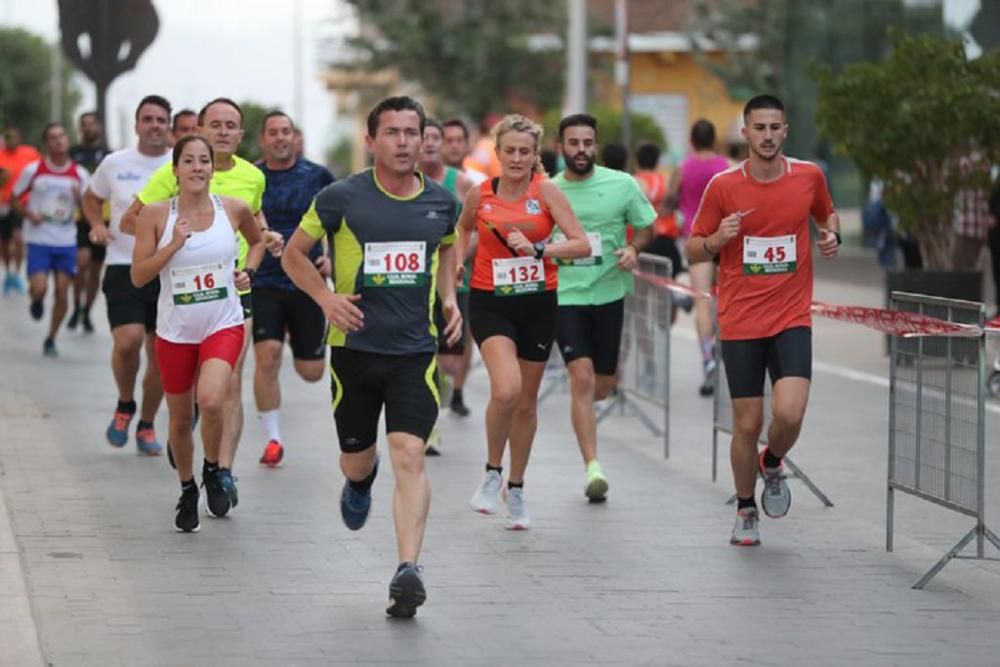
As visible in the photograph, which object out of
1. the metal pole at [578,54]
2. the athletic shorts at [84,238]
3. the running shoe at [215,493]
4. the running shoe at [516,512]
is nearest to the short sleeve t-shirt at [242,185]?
the running shoe at [215,493]

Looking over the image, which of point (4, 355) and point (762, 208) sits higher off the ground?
point (762, 208)

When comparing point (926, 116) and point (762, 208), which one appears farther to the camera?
point (926, 116)

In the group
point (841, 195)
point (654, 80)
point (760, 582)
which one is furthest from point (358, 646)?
point (654, 80)

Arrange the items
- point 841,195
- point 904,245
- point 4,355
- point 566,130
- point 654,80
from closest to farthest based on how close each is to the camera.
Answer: point 566,130 → point 4,355 → point 904,245 → point 841,195 → point 654,80

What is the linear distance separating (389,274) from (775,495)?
2584 millimetres

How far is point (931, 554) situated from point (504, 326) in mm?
2107

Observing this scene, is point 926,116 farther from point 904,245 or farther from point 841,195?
point 841,195

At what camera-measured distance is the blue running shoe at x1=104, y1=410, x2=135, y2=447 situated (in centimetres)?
1342

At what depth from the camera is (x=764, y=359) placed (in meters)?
10.5

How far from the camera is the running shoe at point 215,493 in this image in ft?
35.9

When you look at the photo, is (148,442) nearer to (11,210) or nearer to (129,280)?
(129,280)

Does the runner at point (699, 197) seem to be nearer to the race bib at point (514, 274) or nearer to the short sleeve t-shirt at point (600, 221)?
the short sleeve t-shirt at point (600, 221)

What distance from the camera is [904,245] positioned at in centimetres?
2297

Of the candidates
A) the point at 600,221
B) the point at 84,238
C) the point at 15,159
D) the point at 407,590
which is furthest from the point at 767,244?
the point at 15,159
